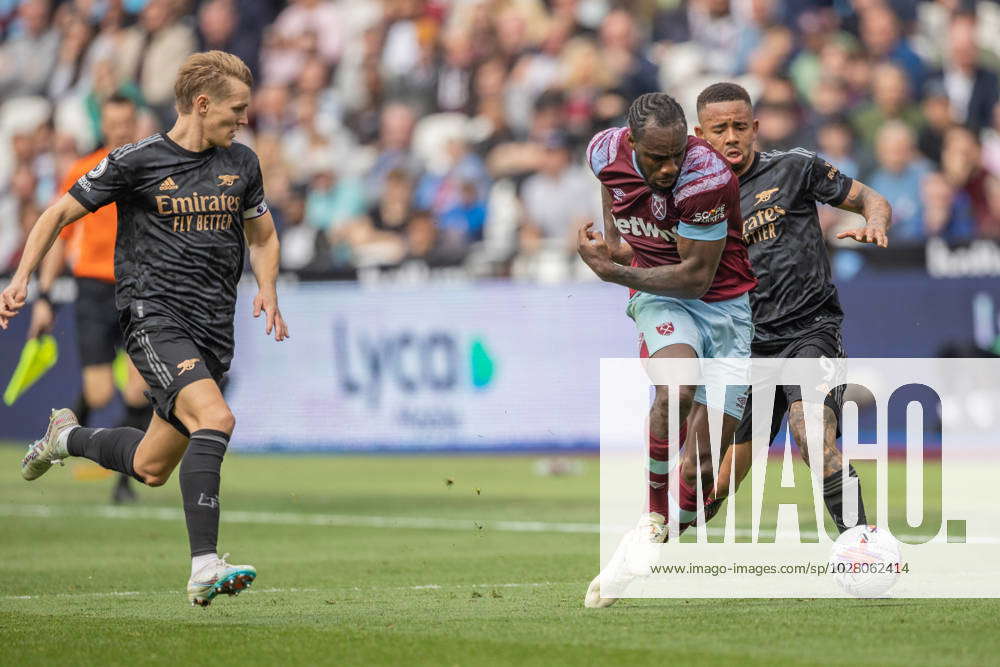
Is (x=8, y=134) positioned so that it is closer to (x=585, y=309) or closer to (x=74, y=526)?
(x=585, y=309)

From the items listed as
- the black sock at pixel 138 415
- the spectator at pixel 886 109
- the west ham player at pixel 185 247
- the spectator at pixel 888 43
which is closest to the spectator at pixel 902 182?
the spectator at pixel 886 109

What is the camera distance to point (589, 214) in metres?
18.5

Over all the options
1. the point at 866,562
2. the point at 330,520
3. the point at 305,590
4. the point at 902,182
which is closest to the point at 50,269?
the point at 330,520

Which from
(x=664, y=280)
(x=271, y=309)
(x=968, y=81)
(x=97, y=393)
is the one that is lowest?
(x=97, y=393)

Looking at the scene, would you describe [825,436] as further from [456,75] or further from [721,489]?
[456,75]

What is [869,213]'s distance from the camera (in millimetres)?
7805

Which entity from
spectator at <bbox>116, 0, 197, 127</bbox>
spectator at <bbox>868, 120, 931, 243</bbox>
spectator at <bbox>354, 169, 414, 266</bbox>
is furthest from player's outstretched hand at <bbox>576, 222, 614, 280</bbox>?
spectator at <bbox>116, 0, 197, 127</bbox>

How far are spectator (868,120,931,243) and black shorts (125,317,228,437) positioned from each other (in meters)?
10.8

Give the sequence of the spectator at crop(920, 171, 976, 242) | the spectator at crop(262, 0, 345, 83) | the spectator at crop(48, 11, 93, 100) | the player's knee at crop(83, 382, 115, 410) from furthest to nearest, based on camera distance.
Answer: the spectator at crop(48, 11, 93, 100)
the spectator at crop(262, 0, 345, 83)
the spectator at crop(920, 171, 976, 242)
the player's knee at crop(83, 382, 115, 410)

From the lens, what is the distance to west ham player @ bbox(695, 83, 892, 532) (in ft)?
26.0

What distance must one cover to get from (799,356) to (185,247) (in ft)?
9.41

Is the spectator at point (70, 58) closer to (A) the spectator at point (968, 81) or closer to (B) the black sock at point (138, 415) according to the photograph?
(B) the black sock at point (138, 415)

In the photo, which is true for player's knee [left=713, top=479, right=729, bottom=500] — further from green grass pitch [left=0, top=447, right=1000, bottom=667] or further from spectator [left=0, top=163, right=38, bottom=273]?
spectator [left=0, top=163, right=38, bottom=273]

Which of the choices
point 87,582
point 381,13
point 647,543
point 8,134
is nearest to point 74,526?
point 87,582
